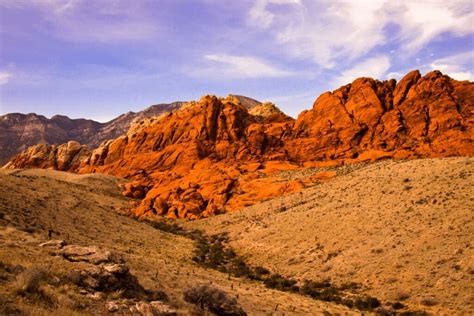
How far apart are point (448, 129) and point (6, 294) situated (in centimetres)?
6692

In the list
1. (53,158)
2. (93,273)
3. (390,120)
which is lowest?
(93,273)

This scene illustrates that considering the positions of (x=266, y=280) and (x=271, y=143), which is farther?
(x=271, y=143)

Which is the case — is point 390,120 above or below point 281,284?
above

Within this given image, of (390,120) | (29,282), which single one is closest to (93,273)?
(29,282)

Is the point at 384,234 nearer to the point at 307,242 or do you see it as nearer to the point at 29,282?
the point at 307,242

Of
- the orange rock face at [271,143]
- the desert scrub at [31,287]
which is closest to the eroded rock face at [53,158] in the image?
the orange rock face at [271,143]

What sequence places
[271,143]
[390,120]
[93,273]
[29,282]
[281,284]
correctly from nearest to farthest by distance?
[29,282] < [93,273] < [281,284] < [390,120] < [271,143]

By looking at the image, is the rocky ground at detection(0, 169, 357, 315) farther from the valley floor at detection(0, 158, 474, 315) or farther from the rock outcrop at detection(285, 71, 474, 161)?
the rock outcrop at detection(285, 71, 474, 161)

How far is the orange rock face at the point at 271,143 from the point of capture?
55.9 meters

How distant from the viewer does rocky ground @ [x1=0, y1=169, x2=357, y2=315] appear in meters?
9.95

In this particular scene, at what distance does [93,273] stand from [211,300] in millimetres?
4422

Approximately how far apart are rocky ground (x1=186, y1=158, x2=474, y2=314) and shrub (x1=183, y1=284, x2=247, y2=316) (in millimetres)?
11454

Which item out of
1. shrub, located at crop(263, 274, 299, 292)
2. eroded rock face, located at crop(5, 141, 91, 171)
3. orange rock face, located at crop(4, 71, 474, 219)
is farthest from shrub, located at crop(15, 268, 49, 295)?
eroded rock face, located at crop(5, 141, 91, 171)

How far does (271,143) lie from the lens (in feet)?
245
